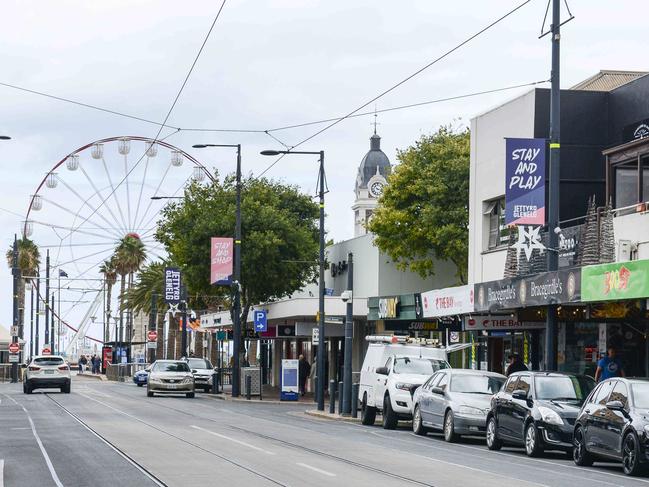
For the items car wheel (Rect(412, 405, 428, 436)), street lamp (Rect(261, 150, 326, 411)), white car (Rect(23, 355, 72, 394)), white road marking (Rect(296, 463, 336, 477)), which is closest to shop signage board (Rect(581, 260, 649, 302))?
car wheel (Rect(412, 405, 428, 436))

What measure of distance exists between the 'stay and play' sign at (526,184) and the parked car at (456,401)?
3.49m

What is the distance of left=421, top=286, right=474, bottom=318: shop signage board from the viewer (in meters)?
33.3

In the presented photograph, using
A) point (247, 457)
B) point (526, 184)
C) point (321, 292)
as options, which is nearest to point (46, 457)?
point (247, 457)

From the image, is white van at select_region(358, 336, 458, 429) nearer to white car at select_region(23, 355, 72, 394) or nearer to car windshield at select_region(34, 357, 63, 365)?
white car at select_region(23, 355, 72, 394)

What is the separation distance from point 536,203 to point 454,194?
90.9 ft

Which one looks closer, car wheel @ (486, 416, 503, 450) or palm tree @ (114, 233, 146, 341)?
car wheel @ (486, 416, 503, 450)

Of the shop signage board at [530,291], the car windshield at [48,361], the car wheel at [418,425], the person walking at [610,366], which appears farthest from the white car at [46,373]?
the person walking at [610,366]

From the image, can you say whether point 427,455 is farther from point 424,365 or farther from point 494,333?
point 494,333

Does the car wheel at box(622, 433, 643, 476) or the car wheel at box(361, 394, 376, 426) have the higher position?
the car wheel at box(622, 433, 643, 476)

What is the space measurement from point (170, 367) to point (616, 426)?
113 feet

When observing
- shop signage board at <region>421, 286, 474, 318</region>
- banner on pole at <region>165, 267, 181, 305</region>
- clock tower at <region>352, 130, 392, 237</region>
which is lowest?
shop signage board at <region>421, 286, 474, 318</region>

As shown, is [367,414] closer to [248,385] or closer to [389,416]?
[389,416]

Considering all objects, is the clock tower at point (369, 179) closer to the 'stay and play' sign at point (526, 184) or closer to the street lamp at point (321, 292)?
the street lamp at point (321, 292)

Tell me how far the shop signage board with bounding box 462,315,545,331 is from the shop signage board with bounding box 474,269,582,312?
8.66 feet
